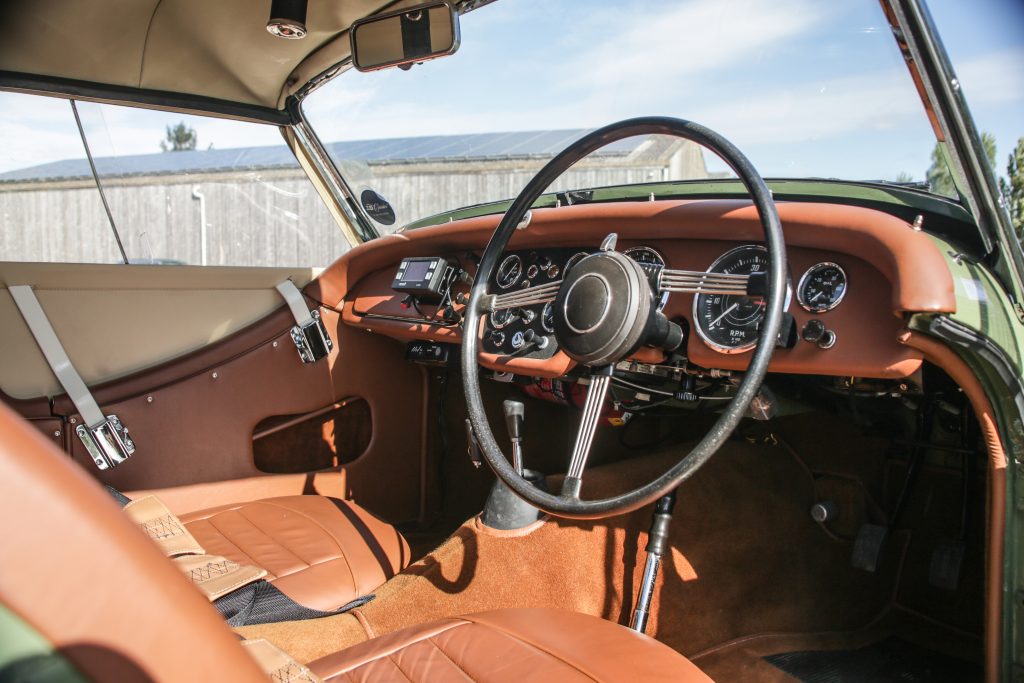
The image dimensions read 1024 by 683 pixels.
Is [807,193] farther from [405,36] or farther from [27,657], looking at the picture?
[27,657]

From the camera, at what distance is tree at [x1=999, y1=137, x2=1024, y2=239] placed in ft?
4.58

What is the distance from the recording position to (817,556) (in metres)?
2.21

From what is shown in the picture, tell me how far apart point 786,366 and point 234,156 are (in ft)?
8.00

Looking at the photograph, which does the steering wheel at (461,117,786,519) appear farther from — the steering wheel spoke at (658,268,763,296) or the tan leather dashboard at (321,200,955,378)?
the tan leather dashboard at (321,200,955,378)

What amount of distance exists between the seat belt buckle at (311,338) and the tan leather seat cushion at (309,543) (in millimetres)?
461

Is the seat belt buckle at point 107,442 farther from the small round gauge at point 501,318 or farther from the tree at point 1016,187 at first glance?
the tree at point 1016,187

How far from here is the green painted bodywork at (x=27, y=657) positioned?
14.3 inches

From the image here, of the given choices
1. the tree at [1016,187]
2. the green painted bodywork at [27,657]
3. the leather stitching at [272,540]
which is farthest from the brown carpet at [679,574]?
the green painted bodywork at [27,657]

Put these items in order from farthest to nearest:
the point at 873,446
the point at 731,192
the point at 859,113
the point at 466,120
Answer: the point at 466,120
the point at 873,446
the point at 731,192
the point at 859,113

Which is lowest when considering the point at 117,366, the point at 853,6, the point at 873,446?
the point at 873,446

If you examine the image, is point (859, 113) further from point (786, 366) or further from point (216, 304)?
point (216, 304)

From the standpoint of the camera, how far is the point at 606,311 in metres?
1.32

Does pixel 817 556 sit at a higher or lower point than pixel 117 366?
lower

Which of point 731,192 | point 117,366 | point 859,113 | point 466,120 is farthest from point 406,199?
point 859,113
